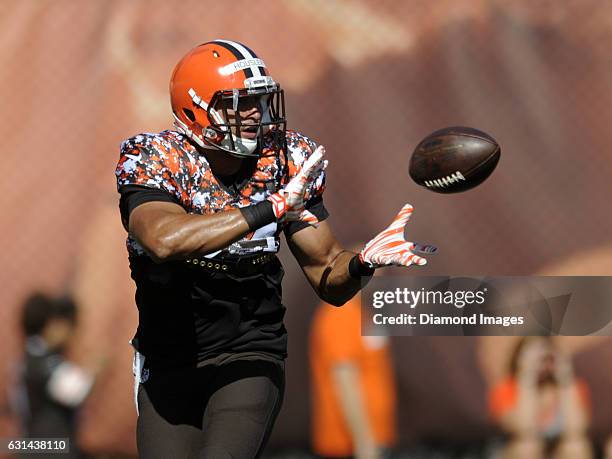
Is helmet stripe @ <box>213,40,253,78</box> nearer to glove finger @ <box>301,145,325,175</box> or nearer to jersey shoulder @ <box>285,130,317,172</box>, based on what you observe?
jersey shoulder @ <box>285,130,317,172</box>

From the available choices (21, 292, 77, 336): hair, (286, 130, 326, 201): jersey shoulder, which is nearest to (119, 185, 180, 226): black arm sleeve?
(286, 130, 326, 201): jersey shoulder

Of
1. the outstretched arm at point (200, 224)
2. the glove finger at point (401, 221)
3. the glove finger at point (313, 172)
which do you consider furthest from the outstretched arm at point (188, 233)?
the glove finger at point (401, 221)

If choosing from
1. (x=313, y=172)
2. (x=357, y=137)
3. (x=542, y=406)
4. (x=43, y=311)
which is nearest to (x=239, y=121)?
(x=313, y=172)

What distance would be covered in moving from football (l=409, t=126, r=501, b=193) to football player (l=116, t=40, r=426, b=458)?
0.33 meters

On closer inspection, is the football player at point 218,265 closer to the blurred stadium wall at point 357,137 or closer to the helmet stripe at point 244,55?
the helmet stripe at point 244,55

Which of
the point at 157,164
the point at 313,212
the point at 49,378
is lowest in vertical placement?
the point at 49,378

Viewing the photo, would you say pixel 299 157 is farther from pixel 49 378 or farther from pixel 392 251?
pixel 49 378

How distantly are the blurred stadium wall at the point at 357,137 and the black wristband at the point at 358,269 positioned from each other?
1.85 m

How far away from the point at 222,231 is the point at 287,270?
2.38m

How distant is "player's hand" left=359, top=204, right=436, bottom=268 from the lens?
10.8 ft

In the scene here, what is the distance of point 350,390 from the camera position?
17.0 feet

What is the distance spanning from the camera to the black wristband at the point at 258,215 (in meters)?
3.04

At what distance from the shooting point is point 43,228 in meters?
5.55

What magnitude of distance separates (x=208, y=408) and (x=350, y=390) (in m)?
1.99
